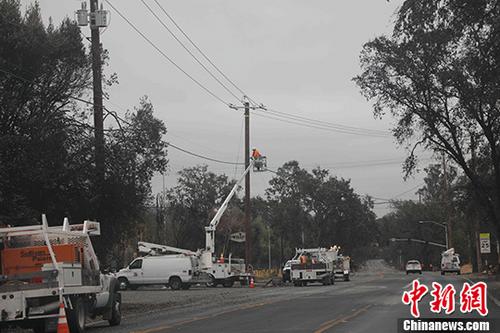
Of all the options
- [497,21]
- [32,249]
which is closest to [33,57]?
[32,249]

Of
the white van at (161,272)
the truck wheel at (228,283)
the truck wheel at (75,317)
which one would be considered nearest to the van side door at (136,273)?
the white van at (161,272)

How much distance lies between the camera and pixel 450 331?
883 cm

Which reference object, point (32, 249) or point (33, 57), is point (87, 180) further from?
point (32, 249)

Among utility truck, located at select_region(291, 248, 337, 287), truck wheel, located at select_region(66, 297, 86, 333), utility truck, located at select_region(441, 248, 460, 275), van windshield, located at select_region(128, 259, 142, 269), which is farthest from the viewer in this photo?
utility truck, located at select_region(441, 248, 460, 275)

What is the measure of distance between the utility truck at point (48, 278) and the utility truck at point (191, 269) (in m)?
27.1

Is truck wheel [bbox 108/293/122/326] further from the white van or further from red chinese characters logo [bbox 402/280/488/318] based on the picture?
Result: the white van

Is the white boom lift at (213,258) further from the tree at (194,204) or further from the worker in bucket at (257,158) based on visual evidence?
the tree at (194,204)

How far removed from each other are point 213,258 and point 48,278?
3407 centimetres

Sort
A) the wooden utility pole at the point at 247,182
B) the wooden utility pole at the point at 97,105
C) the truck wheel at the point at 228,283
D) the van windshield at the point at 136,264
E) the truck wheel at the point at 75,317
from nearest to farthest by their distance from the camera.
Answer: the truck wheel at the point at 75,317, the wooden utility pole at the point at 97,105, the van windshield at the point at 136,264, the truck wheel at the point at 228,283, the wooden utility pole at the point at 247,182

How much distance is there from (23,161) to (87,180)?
2.63 m

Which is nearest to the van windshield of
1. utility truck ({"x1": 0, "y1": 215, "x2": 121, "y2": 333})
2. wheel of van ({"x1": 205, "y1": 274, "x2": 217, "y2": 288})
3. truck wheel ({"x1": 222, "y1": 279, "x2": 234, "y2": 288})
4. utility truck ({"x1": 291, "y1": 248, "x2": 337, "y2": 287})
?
wheel of van ({"x1": 205, "y1": 274, "x2": 217, "y2": 288})

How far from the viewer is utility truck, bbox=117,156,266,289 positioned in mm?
47906

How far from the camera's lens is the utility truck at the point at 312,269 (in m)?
49.9

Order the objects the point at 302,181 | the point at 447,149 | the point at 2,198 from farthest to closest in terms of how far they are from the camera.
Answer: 1. the point at 302,181
2. the point at 447,149
3. the point at 2,198
